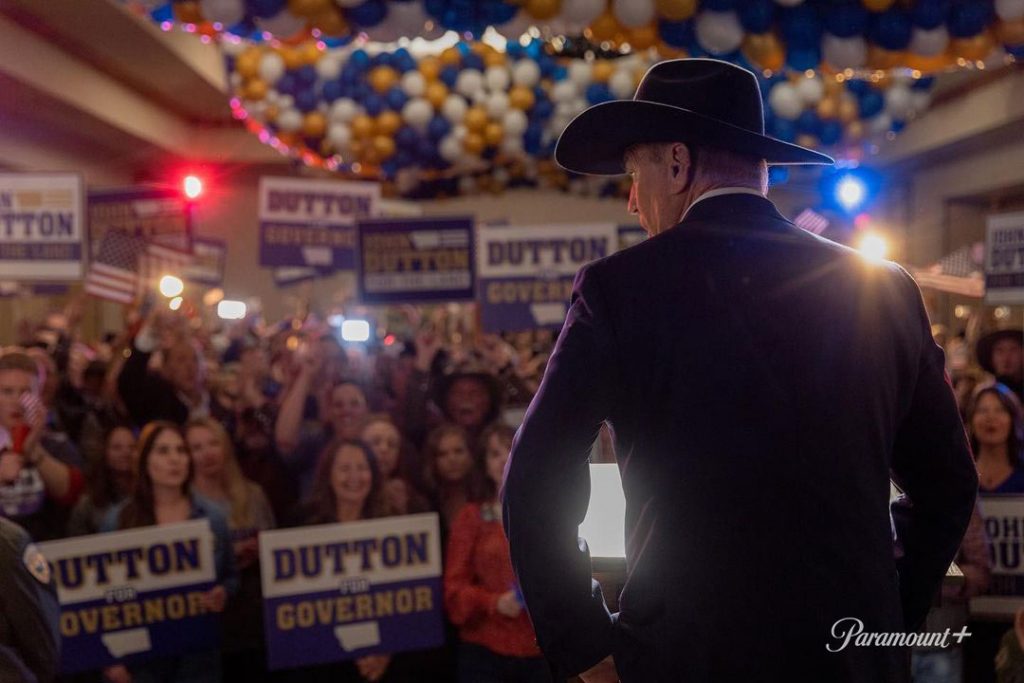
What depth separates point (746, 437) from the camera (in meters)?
1.37

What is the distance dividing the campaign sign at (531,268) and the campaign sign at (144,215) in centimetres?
210

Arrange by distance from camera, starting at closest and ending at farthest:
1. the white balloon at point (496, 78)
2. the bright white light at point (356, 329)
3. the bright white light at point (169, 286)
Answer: the bright white light at point (169, 286) < the white balloon at point (496, 78) < the bright white light at point (356, 329)

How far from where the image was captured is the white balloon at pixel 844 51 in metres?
4.31

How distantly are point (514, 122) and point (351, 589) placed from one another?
18.8 feet

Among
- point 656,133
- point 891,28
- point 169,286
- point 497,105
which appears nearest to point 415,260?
point 169,286

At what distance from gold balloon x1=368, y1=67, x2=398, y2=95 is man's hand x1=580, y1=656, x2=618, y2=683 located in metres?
7.61

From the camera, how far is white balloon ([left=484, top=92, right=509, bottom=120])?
29.2ft

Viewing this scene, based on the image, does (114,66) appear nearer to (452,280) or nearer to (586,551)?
(452,280)

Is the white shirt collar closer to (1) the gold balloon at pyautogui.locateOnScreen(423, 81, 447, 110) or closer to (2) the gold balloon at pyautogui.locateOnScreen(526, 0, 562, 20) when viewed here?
(2) the gold balloon at pyautogui.locateOnScreen(526, 0, 562, 20)

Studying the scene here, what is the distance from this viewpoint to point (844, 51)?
433 cm

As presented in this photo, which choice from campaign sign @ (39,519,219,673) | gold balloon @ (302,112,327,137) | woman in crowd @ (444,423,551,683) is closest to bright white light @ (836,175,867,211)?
gold balloon @ (302,112,327,137)

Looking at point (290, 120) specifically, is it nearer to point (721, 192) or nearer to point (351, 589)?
point (351, 589)

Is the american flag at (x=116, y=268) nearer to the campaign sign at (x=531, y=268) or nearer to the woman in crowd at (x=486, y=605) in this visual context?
the campaign sign at (x=531, y=268)

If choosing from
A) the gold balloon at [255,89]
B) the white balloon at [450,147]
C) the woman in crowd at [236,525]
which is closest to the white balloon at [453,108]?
the white balloon at [450,147]
